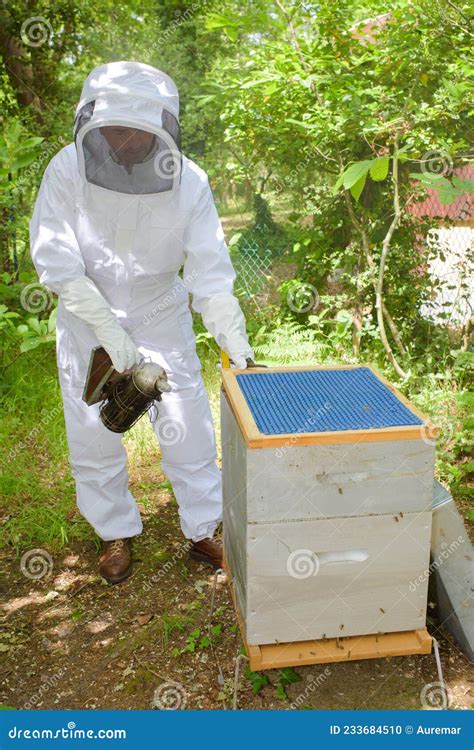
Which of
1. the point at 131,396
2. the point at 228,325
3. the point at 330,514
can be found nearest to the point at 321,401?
the point at 330,514

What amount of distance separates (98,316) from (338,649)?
4.70ft

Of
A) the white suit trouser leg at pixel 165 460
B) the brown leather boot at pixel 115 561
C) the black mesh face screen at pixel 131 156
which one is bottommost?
the brown leather boot at pixel 115 561

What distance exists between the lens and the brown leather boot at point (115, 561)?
302 cm

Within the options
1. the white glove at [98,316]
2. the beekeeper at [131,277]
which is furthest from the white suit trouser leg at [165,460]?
the white glove at [98,316]

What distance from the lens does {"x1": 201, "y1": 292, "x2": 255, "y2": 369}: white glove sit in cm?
253

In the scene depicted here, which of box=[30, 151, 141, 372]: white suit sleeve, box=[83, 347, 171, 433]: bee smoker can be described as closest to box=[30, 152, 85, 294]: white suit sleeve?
box=[30, 151, 141, 372]: white suit sleeve

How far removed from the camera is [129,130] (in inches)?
94.5

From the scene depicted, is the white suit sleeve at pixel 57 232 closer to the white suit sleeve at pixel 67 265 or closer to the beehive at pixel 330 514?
the white suit sleeve at pixel 67 265

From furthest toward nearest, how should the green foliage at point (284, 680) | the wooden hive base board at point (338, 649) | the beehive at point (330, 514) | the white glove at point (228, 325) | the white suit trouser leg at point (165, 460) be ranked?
the white suit trouser leg at point (165, 460) → the white glove at point (228, 325) → the green foliage at point (284, 680) → the wooden hive base board at point (338, 649) → the beehive at point (330, 514)

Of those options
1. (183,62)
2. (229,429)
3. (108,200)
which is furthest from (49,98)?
(229,429)

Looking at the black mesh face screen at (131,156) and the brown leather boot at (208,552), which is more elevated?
the black mesh face screen at (131,156)

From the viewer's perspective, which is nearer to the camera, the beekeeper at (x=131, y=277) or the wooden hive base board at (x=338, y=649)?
the wooden hive base board at (x=338, y=649)

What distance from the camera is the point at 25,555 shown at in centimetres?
327

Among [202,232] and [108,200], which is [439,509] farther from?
[108,200]
